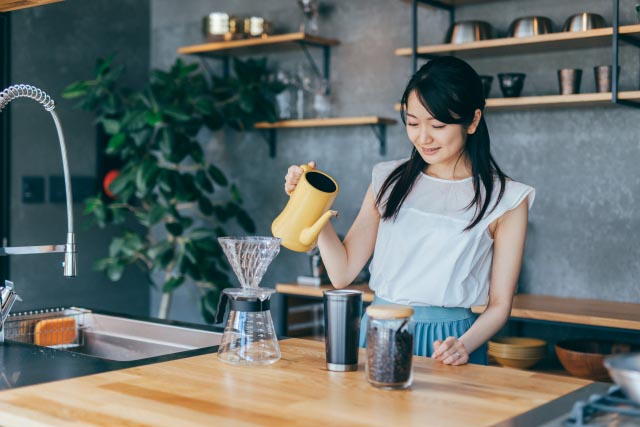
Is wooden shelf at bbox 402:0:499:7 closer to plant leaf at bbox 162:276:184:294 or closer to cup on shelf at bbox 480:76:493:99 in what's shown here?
cup on shelf at bbox 480:76:493:99

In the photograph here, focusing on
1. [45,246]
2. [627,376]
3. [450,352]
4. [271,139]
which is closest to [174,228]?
[271,139]

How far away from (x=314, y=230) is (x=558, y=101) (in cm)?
Answer: 199

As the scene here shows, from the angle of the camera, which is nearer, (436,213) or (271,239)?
(271,239)

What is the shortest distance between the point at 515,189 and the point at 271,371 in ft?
2.71

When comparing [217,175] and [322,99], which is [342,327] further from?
[217,175]

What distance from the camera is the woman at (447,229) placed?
2049mm

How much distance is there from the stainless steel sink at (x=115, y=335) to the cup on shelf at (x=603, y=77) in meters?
2.02

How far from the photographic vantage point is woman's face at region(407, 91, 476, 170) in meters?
2.07

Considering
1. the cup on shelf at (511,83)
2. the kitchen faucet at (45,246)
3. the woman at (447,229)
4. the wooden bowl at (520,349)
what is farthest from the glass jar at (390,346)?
the cup on shelf at (511,83)

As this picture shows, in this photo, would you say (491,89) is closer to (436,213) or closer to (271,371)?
(436,213)

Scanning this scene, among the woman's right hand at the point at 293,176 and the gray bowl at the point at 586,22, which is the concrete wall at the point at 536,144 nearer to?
the gray bowl at the point at 586,22

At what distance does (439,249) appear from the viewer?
6.97ft

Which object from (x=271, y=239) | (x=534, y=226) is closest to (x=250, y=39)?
(x=534, y=226)

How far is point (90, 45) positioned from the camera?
4906 mm
